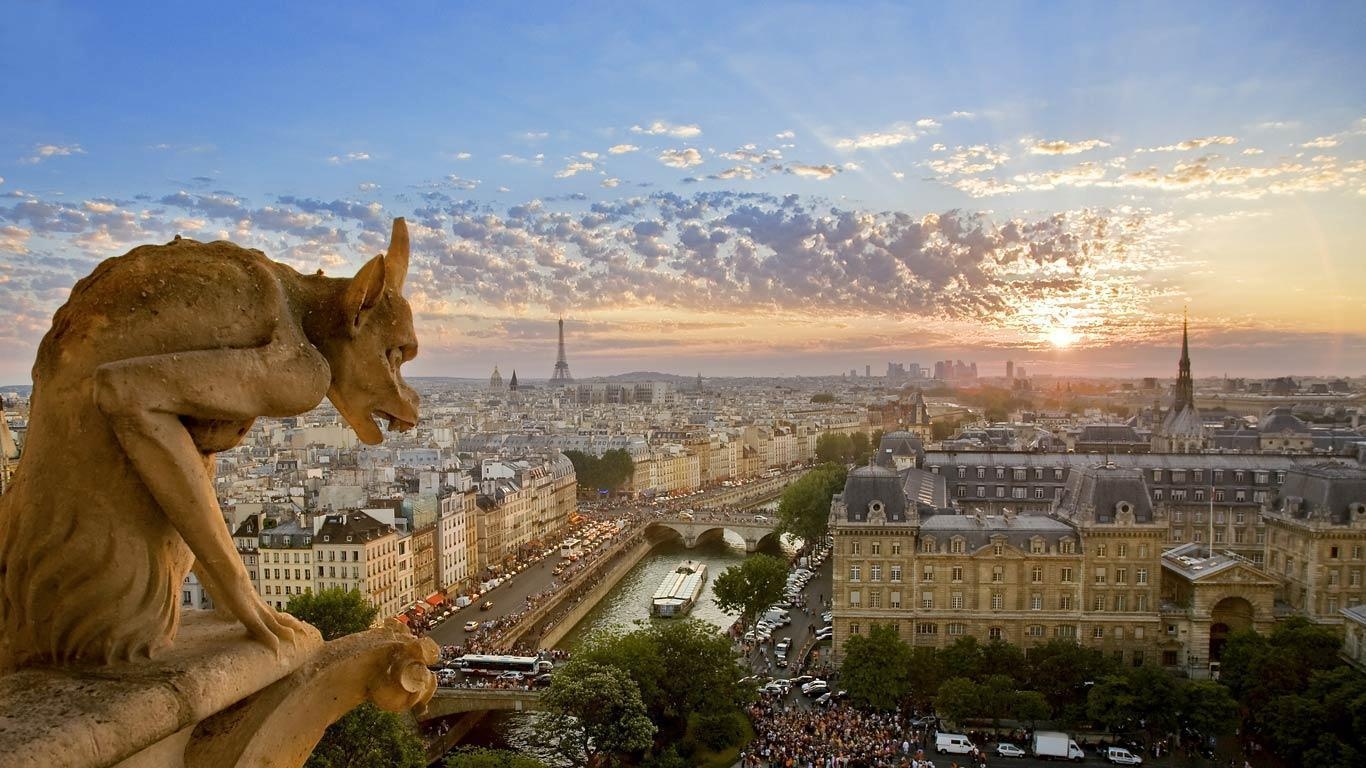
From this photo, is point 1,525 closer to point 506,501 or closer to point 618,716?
point 618,716

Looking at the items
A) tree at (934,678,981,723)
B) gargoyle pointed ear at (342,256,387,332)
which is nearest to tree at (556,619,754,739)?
tree at (934,678,981,723)

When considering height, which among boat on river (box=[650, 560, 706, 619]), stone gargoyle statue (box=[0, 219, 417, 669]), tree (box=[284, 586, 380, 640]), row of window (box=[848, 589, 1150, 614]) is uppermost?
stone gargoyle statue (box=[0, 219, 417, 669])

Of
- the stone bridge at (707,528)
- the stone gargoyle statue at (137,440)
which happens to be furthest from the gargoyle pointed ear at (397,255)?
the stone bridge at (707,528)

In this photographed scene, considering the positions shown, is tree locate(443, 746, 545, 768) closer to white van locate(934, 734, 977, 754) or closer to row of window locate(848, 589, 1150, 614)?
white van locate(934, 734, 977, 754)

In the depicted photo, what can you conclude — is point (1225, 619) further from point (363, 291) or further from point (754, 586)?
point (363, 291)

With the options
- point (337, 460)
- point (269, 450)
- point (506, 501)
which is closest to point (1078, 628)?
point (506, 501)

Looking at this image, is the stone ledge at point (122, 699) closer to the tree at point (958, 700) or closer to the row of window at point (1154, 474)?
the tree at point (958, 700)
